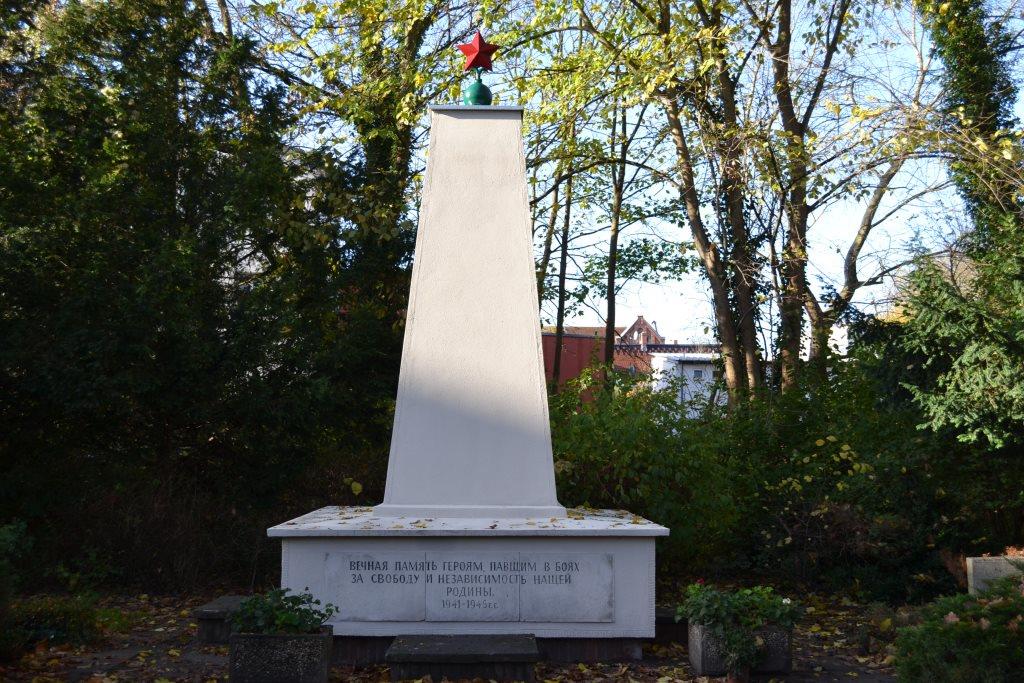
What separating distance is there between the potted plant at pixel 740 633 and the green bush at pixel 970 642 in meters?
1.08

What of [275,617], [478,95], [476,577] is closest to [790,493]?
[476,577]

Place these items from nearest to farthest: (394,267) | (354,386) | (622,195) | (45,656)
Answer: (45,656), (354,386), (394,267), (622,195)

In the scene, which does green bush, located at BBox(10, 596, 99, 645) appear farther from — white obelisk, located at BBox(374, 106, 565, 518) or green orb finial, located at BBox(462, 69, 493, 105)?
green orb finial, located at BBox(462, 69, 493, 105)

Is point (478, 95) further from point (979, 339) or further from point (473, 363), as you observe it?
point (979, 339)

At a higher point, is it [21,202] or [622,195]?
[622,195]

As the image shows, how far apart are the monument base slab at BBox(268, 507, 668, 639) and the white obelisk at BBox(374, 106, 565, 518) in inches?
23.2

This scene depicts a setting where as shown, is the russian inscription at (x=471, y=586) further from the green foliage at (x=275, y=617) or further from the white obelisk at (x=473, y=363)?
the green foliage at (x=275, y=617)

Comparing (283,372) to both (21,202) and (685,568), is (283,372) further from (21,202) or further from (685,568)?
(685,568)

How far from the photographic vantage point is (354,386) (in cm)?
1191


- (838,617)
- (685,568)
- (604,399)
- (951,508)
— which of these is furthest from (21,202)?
(951,508)

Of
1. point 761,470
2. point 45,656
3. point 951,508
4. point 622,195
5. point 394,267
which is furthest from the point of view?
point 622,195

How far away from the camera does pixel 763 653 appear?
6340mm

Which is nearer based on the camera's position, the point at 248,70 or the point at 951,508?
the point at 951,508

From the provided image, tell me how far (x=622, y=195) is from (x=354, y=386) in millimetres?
10587
